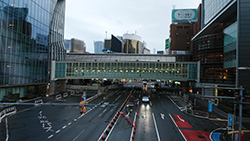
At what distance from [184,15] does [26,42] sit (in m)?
104

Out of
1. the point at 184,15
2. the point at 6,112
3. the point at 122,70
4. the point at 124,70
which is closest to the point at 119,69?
the point at 122,70

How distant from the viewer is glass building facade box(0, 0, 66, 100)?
34969 mm

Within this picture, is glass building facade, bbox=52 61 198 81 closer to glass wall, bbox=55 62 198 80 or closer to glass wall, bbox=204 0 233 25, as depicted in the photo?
glass wall, bbox=55 62 198 80

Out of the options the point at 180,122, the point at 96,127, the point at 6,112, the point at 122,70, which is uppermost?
the point at 122,70

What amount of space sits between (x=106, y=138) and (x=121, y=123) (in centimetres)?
576

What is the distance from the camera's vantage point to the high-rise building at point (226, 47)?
33.7 metres

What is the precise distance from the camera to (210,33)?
5041 centimetres

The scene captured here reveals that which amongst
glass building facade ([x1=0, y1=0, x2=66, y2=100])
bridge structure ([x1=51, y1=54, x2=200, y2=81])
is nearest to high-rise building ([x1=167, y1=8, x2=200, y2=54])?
bridge structure ([x1=51, y1=54, x2=200, y2=81])

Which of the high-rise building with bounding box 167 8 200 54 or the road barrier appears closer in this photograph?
the road barrier

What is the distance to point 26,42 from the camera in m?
40.8

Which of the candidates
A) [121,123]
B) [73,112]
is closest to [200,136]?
[121,123]

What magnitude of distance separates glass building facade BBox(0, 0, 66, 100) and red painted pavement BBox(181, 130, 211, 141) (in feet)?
124

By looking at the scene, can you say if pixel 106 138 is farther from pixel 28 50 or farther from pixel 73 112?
pixel 28 50

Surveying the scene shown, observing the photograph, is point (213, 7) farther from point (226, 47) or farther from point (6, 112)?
point (6, 112)
